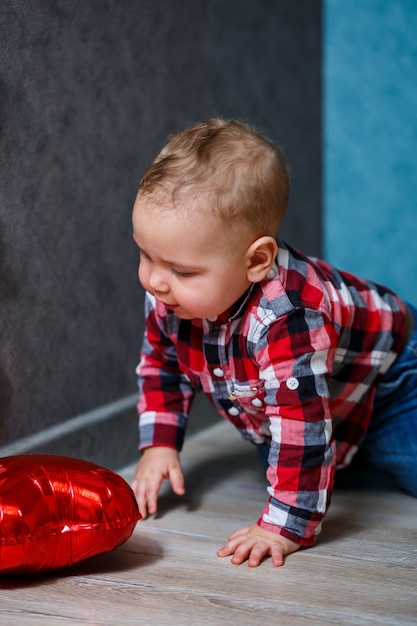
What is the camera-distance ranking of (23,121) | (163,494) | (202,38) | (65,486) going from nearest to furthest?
(65,486)
(23,121)
(163,494)
(202,38)

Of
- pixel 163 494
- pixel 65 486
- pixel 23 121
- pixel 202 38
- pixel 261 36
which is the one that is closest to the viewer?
pixel 65 486

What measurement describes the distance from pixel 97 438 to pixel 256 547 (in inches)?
16.9

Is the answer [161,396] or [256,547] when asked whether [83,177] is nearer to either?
[161,396]

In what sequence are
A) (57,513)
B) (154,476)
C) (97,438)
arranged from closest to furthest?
(57,513)
(154,476)
(97,438)

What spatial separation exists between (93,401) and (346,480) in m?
0.43

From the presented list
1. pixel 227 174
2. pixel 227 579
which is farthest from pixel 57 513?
pixel 227 174

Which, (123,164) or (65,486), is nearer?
(65,486)

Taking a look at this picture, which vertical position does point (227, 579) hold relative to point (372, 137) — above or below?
below

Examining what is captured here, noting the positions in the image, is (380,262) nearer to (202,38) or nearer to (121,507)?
(202,38)

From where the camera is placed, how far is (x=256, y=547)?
1059 mm

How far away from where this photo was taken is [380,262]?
1941 mm

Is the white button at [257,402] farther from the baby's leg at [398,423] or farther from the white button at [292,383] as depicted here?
the baby's leg at [398,423]

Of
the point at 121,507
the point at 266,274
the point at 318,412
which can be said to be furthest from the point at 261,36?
the point at 121,507

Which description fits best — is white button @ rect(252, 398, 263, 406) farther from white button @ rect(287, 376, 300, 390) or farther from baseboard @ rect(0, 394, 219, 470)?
baseboard @ rect(0, 394, 219, 470)
